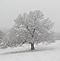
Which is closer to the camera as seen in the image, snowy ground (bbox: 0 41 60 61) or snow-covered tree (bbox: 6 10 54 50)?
snowy ground (bbox: 0 41 60 61)

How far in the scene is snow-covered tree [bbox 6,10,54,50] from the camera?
32.8m

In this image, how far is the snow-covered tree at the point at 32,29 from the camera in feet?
108

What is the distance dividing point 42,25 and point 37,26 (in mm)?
1221

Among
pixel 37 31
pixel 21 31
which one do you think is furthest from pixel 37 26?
pixel 21 31

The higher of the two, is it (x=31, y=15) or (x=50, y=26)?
(x=31, y=15)

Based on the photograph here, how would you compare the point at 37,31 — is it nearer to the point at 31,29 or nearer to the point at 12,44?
the point at 31,29

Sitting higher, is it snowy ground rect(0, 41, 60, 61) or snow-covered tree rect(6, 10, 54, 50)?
snow-covered tree rect(6, 10, 54, 50)

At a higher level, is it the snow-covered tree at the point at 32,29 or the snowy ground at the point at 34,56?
the snow-covered tree at the point at 32,29

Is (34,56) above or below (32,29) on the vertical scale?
below

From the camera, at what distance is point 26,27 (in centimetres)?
3391

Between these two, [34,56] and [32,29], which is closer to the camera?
[34,56]

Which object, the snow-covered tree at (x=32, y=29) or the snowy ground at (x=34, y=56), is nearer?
the snowy ground at (x=34, y=56)

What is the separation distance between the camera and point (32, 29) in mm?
33469

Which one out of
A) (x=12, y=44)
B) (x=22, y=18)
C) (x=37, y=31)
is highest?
(x=22, y=18)
